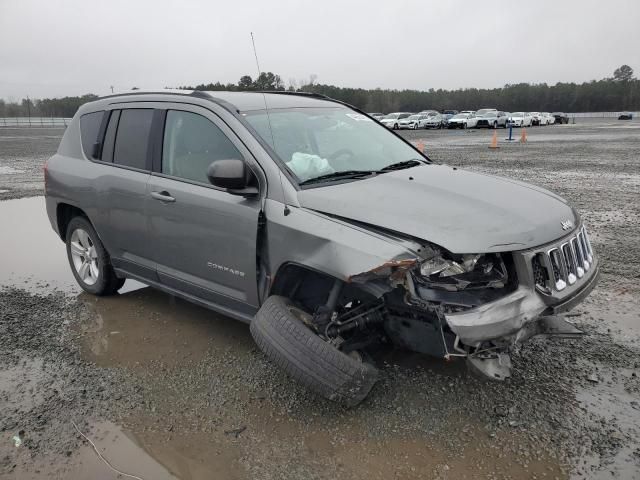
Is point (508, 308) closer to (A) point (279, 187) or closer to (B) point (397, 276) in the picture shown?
(B) point (397, 276)

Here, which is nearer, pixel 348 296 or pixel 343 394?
pixel 343 394

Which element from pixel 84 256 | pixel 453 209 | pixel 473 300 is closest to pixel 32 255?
pixel 84 256

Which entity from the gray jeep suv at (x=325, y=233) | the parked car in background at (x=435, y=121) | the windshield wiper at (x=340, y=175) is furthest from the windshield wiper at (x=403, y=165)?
the parked car in background at (x=435, y=121)

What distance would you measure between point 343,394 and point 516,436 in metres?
0.99

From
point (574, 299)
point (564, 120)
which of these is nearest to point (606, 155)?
point (574, 299)

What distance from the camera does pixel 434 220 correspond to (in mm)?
3031

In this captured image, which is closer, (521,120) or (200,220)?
(200,220)

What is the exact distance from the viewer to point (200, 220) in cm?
382

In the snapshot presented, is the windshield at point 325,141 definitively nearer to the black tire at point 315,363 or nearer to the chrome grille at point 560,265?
the black tire at point 315,363

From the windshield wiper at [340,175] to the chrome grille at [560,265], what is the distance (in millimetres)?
1337

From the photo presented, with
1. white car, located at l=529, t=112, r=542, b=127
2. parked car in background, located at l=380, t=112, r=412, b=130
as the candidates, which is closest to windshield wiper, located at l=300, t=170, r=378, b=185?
parked car in background, located at l=380, t=112, r=412, b=130

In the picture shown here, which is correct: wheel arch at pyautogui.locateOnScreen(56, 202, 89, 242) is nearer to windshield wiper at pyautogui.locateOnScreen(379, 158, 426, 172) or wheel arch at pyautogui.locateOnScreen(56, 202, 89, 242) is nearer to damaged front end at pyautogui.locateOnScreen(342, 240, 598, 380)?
windshield wiper at pyautogui.locateOnScreen(379, 158, 426, 172)

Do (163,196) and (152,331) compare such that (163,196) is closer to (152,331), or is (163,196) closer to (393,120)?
(152,331)

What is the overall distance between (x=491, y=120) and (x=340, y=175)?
44.8 m
